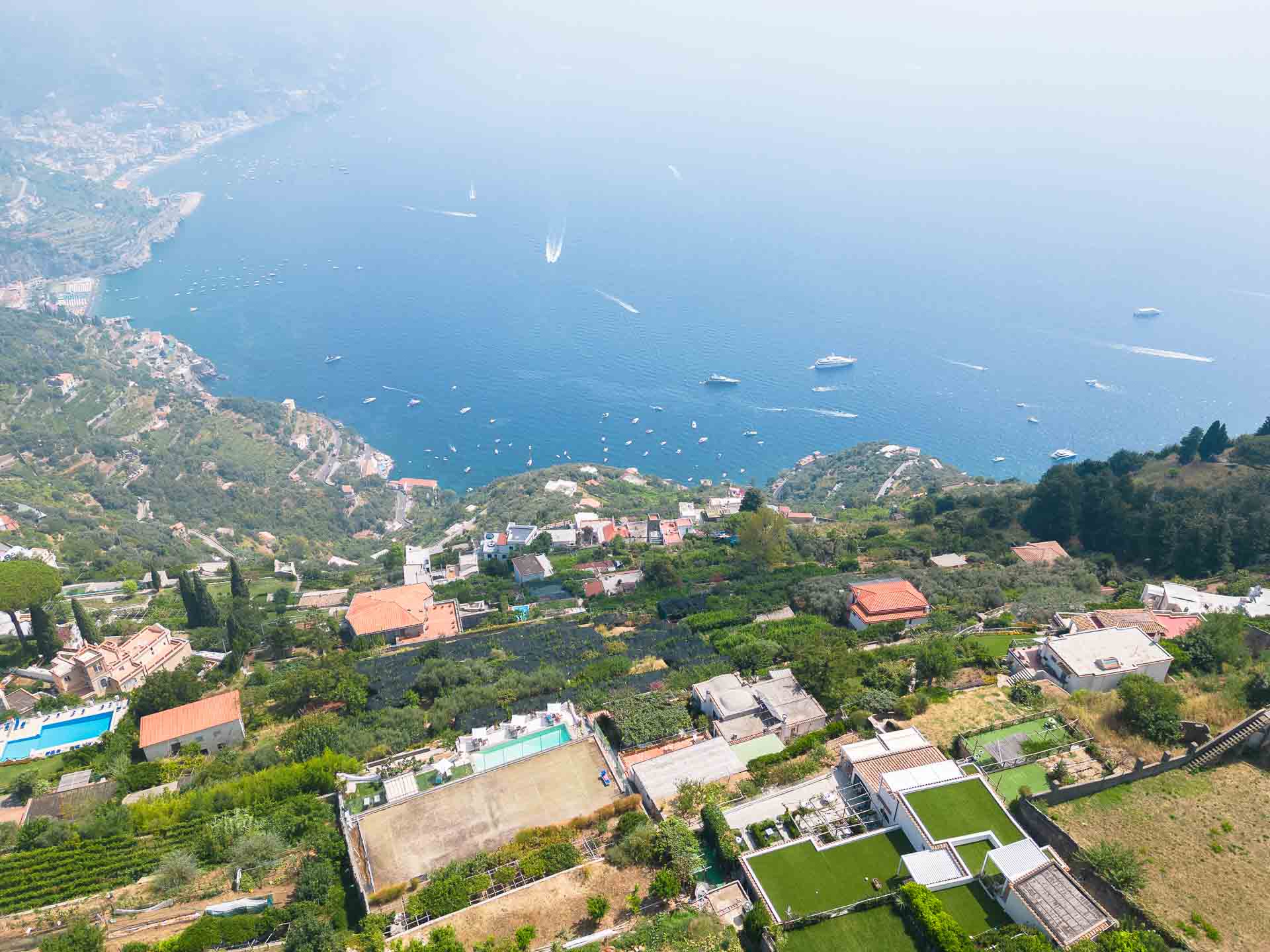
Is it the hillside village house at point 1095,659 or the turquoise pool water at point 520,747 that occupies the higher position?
the hillside village house at point 1095,659

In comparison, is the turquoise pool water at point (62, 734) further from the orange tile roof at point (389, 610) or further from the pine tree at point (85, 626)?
the orange tile roof at point (389, 610)

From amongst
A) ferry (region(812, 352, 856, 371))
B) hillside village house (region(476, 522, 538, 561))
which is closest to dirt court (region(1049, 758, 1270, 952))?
hillside village house (region(476, 522, 538, 561))

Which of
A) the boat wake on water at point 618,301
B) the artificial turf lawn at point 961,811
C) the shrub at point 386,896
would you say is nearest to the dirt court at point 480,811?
the shrub at point 386,896

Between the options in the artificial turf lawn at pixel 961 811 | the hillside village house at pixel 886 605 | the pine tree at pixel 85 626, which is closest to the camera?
the artificial turf lawn at pixel 961 811

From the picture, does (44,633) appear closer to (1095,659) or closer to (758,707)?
(758,707)

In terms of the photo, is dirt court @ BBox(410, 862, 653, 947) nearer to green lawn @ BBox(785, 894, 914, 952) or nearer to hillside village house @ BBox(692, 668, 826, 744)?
green lawn @ BBox(785, 894, 914, 952)

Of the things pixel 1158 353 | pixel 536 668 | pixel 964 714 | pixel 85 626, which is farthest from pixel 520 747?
pixel 1158 353

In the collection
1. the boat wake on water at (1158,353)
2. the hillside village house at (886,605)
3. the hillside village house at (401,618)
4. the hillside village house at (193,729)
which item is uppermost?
the hillside village house at (886,605)
